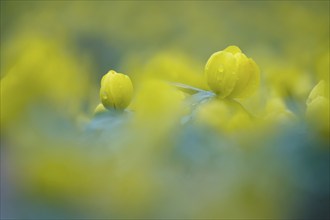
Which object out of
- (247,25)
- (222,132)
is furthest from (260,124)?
(247,25)

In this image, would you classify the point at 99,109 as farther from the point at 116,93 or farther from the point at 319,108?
the point at 319,108

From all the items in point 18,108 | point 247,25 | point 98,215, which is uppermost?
point 247,25

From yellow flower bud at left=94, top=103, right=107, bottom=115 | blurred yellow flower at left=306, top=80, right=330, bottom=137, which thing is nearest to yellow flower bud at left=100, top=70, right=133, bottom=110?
yellow flower bud at left=94, top=103, right=107, bottom=115

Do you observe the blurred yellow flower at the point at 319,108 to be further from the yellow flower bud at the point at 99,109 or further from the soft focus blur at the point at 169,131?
the yellow flower bud at the point at 99,109

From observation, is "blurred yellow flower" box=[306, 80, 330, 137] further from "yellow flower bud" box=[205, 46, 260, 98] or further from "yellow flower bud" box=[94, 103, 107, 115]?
"yellow flower bud" box=[94, 103, 107, 115]

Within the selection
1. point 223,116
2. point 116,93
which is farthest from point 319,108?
point 116,93

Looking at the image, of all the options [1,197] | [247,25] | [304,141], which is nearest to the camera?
[304,141]

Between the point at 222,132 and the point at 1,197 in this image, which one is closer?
the point at 222,132

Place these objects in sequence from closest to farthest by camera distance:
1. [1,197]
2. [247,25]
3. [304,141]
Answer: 1. [304,141]
2. [1,197]
3. [247,25]

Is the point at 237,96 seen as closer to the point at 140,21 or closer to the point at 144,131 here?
the point at 144,131
